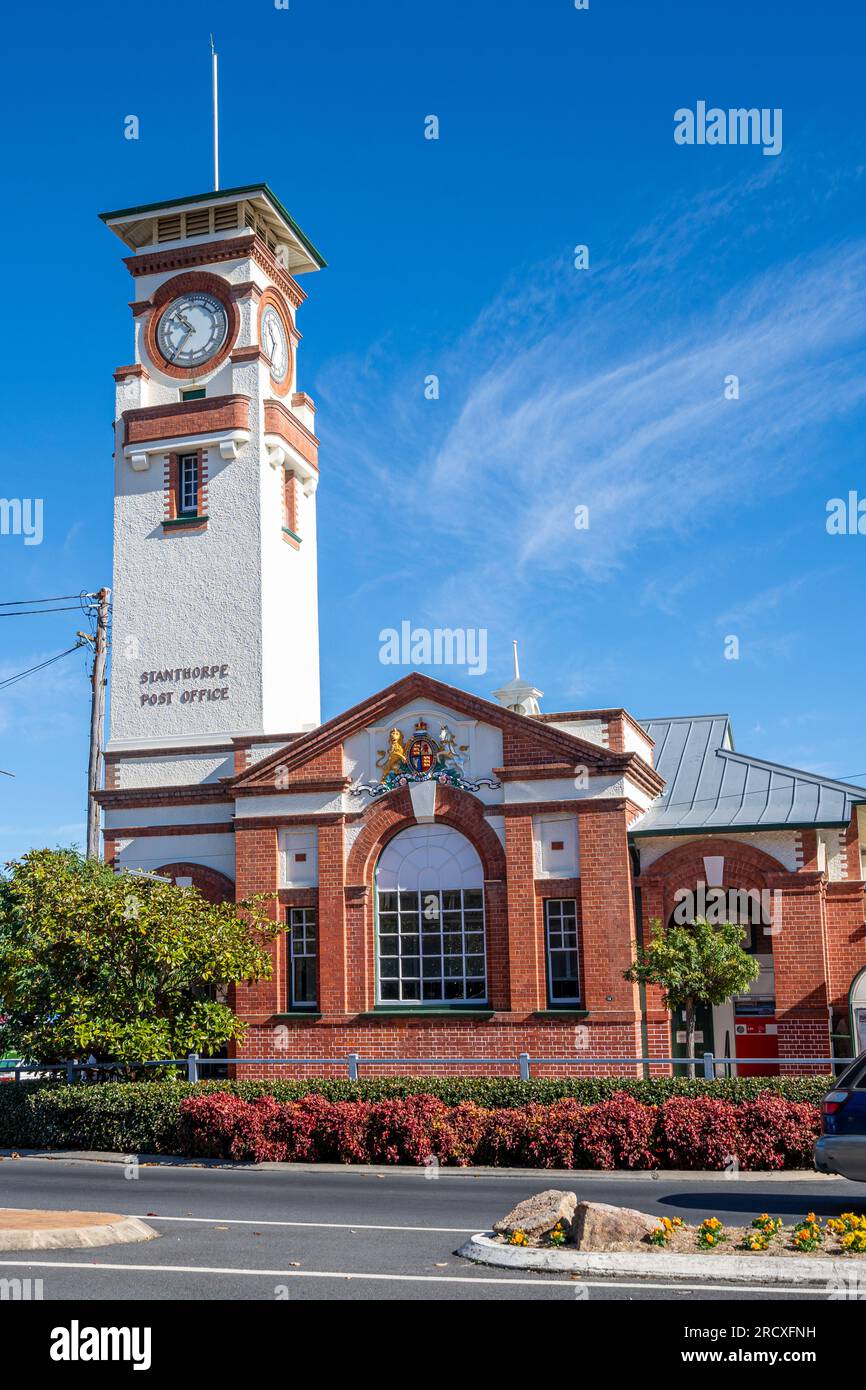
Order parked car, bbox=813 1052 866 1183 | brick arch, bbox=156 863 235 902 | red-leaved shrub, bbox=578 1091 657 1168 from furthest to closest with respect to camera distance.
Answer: brick arch, bbox=156 863 235 902, red-leaved shrub, bbox=578 1091 657 1168, parked car, bbox=813 1052 866 1183

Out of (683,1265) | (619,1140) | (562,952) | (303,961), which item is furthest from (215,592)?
(683,1265)

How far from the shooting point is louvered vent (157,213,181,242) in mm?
33000

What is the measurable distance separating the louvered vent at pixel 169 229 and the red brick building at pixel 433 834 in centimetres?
361

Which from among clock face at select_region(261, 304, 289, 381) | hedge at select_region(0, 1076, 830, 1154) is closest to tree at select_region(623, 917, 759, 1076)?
hedge at select_region(0, 1076, 830, 1154)

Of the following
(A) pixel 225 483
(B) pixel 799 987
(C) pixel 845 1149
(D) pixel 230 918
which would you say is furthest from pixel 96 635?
(C) pixel 845 1149

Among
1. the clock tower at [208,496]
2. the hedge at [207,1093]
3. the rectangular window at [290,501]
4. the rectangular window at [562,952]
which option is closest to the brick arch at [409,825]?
the rectangular window at [562,952]

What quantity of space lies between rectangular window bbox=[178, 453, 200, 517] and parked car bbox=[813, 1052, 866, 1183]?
22.0 m

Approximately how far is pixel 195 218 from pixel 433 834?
1624cm

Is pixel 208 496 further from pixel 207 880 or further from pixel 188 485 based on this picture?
pixel 207 880

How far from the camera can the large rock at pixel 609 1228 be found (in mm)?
11008

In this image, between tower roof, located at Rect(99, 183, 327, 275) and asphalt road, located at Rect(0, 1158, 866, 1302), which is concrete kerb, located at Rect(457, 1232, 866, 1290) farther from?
tower roof, located at Rect(99, 183, 327, 275)

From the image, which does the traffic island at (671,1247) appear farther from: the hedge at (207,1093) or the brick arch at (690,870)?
the brick arch at (690,870)
